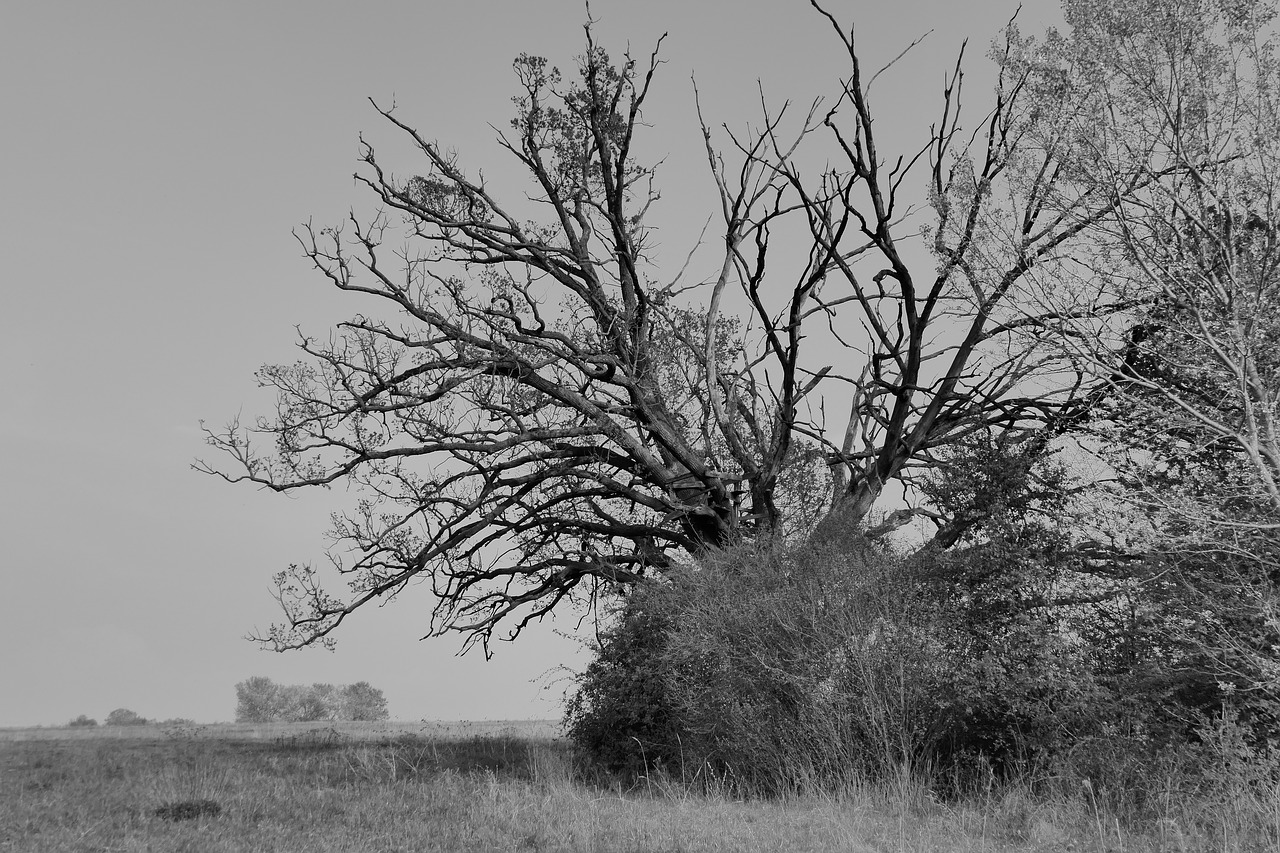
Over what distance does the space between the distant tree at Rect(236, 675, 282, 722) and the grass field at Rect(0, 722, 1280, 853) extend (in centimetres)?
3882

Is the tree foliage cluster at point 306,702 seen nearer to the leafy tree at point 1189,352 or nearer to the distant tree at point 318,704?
the distant tree at point 318,704

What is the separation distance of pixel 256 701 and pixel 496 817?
45520 millimetres

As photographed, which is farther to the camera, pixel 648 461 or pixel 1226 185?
pixel 648 461

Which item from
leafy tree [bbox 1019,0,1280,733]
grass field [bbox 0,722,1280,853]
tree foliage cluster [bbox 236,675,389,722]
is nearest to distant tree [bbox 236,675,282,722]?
tree foliage cluster [bbox 236,675,389,722]

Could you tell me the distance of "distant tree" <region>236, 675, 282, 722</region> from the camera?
4903 centimetres

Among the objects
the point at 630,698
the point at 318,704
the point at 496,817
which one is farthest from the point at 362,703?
the point at 496,817

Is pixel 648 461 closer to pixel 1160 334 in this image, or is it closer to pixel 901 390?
pixel 901 390

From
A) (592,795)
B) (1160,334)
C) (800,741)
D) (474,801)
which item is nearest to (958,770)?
(800,741)

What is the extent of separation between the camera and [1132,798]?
901 cm

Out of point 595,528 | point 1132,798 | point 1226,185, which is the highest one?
point 1226,185

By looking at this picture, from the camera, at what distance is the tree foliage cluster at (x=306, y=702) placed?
48.4 metres

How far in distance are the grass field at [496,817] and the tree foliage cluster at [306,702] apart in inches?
1470

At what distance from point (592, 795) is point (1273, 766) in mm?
7008

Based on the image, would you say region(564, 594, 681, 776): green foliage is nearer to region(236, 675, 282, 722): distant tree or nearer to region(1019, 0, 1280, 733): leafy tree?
region(1019, 0, 1280, 733): leafy tree
